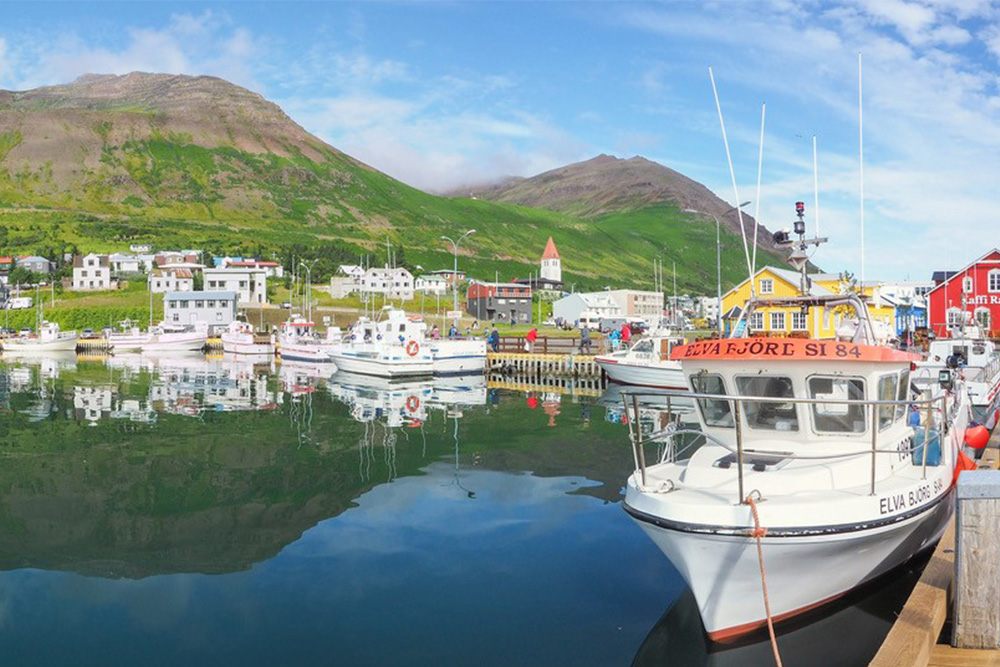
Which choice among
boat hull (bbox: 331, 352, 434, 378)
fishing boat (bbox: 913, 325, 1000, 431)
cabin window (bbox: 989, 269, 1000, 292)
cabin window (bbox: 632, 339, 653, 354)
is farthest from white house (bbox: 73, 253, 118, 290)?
fishing boat (bbox: 913, 325, 1000, 431)

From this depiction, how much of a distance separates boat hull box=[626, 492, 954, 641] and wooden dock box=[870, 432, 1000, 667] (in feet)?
2.98

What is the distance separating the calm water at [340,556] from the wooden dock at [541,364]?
25.7 m

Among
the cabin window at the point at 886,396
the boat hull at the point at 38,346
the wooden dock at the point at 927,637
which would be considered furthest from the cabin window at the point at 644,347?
the boat hull at the point at 38,346

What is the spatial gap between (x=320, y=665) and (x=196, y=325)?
341 feet

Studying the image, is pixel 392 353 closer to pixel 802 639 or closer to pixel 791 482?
pixel 791 482

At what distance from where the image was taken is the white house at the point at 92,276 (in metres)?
142

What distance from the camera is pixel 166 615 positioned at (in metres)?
11.1

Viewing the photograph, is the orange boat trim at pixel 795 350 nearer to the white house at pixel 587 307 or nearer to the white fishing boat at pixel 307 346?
the white fishing boat at pixel 307 346

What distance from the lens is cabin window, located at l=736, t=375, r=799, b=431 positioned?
36.2 feet

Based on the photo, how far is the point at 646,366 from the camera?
4397cm

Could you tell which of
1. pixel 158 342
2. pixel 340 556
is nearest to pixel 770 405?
pixel 340 556

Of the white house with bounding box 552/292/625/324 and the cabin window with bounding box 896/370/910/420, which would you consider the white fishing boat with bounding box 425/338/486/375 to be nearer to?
the cabin window with bounding box 896/370/910/420

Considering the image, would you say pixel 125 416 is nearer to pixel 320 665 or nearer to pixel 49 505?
pixel 49 505

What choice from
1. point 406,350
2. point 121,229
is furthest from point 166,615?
point 121,229
